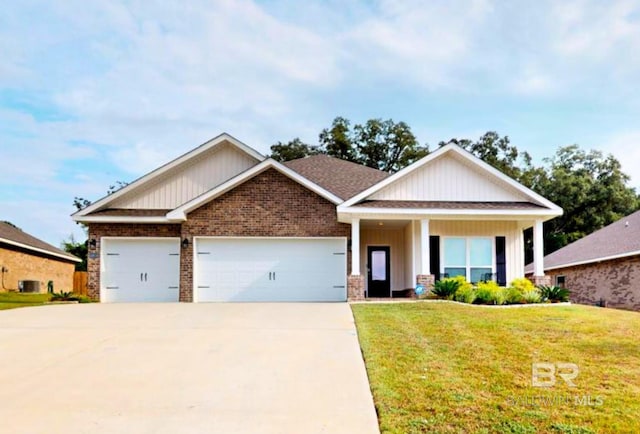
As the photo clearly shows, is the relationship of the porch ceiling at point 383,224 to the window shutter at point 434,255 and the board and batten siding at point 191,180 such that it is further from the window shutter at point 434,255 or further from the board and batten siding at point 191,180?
the board and batten siding at point 191,180

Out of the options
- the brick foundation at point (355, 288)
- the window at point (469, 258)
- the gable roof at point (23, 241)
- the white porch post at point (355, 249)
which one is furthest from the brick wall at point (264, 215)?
the gable roof at point (23, 241)

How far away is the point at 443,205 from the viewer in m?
18.0

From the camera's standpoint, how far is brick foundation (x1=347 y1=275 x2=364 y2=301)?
17.2m

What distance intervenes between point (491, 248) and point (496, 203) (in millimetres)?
1742

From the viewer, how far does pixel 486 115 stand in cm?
2428

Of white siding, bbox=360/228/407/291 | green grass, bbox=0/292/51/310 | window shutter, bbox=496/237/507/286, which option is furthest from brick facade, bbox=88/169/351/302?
window shutter, bbox=496/237/507/286

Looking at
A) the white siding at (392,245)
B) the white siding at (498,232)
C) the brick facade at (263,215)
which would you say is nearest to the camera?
the brick facade at (263,215)

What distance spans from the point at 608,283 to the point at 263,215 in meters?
13.6

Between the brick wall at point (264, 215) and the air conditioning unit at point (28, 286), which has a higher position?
the brick wall at point (264, 215)

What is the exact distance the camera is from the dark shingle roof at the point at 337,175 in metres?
20.4

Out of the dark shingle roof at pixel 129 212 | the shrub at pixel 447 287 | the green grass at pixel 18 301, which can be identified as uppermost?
the dark shingle roof at pixel 129 212

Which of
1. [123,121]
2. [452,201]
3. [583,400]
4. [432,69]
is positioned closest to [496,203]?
[452,201]

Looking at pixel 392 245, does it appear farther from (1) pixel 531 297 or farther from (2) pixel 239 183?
(1) pixel 531 297

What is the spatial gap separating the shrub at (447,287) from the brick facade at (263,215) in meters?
3.35
